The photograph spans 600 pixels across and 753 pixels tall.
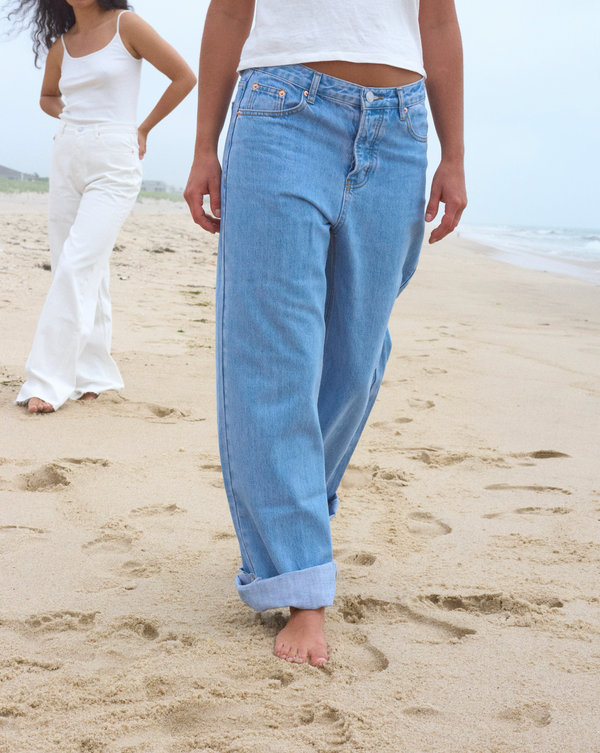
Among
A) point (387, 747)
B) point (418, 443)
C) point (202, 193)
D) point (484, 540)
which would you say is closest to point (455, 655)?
point (387, 747)

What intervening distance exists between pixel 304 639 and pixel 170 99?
2.65m

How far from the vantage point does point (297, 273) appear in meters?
1.41

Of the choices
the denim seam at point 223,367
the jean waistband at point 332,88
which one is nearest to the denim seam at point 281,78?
the jean waistband at point 332,88

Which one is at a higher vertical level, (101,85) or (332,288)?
(101,85)

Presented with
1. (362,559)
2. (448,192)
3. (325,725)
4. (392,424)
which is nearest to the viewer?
(325,725)

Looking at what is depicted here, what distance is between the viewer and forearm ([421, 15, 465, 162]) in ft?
5.32

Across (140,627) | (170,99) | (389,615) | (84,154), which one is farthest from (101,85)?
(389,615)

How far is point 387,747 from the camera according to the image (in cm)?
121

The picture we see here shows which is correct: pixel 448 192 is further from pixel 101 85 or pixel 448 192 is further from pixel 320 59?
pixel 101 85

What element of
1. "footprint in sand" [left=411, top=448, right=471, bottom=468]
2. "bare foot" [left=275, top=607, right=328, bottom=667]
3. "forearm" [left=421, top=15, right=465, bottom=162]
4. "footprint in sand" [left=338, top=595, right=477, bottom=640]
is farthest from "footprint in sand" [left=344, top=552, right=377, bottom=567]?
"forearm" [left=421, top=15, right=465, bottom=162]

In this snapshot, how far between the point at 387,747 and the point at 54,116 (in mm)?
3182

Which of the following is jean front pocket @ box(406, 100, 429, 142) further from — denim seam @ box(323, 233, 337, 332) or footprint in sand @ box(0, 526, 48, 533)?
footprint in sand @ box(0, 526, 48, 533)

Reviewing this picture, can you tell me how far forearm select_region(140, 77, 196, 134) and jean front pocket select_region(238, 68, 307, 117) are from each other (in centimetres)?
203

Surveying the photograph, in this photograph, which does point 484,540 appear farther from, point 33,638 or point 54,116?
point 54,116
